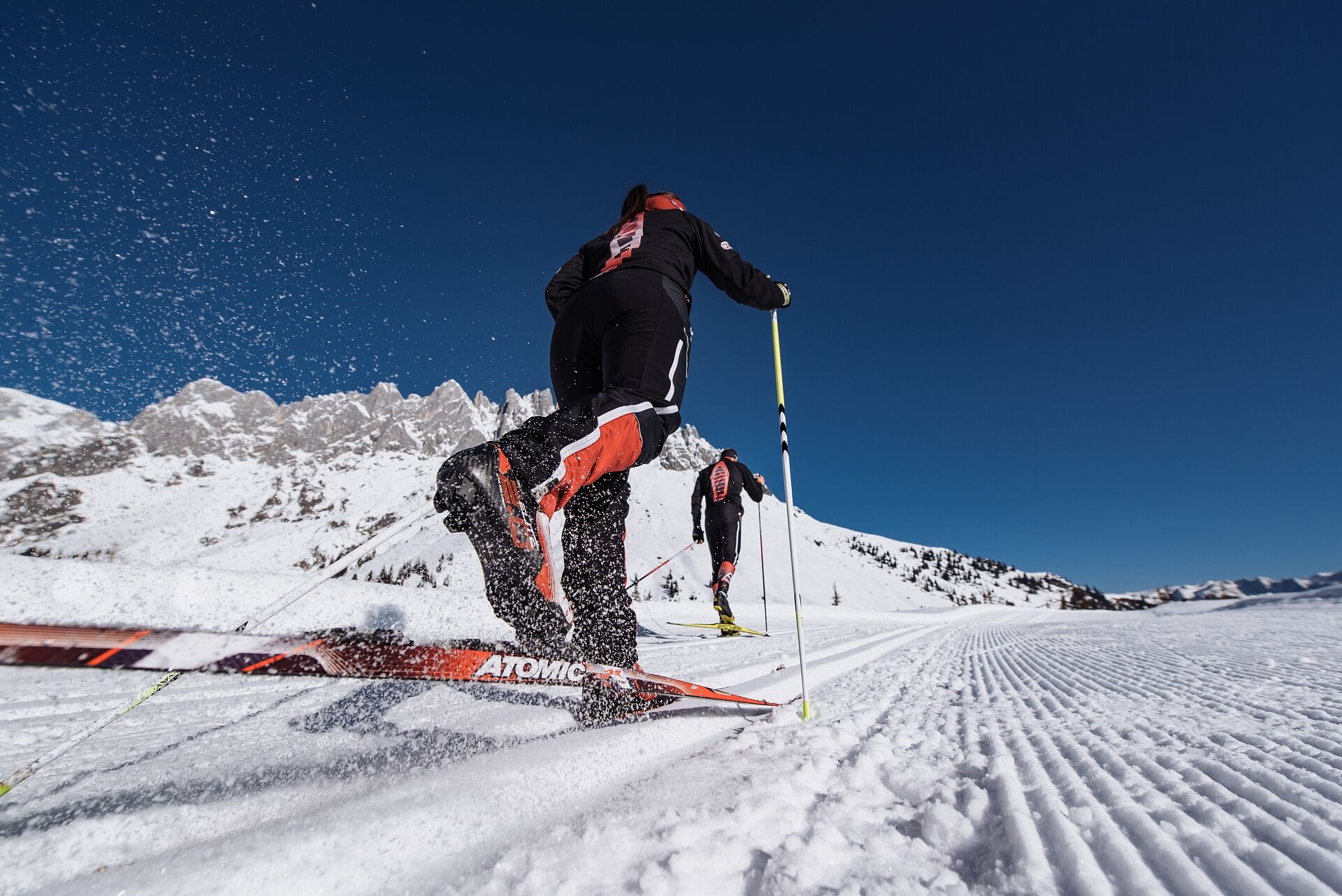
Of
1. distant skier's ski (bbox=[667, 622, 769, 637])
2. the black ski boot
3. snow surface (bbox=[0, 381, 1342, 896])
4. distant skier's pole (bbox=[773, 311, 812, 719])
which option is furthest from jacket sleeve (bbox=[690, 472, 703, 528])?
the black ski boot

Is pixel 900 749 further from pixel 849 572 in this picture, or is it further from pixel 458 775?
pixel 849 572

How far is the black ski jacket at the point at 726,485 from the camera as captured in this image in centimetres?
646

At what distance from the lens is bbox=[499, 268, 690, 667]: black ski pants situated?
1300mm

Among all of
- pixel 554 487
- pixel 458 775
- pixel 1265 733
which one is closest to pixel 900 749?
pixel 1265 733

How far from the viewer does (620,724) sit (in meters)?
1.23

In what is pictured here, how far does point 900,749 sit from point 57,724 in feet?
6.17

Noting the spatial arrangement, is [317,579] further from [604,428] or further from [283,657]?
[604,428]

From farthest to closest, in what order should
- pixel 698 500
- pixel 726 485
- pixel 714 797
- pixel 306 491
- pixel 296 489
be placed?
1. pixel 296 489
2. pixel 306 491
3. pixel 698 500
4. pixel 726 485
5. pixel 714 797

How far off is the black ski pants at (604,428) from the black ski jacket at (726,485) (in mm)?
4602

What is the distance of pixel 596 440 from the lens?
1.34 metres

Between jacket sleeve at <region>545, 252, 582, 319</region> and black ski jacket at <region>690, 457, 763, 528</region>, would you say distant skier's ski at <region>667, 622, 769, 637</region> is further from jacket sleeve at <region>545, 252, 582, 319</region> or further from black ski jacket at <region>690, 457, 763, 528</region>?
jacket sleeve at <region>545, 252, 582, 319</region>

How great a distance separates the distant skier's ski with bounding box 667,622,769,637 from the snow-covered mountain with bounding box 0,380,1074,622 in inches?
1096

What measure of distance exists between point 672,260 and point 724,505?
4.79 meters

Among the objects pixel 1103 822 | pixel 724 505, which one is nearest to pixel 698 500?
pixel 724 505
